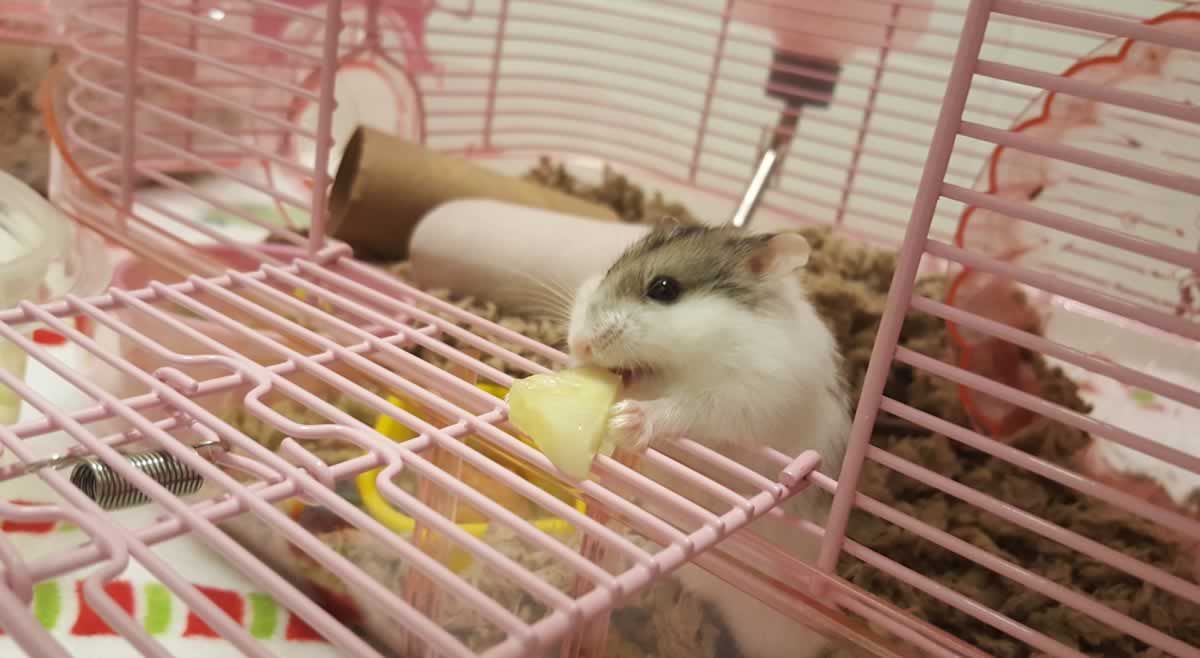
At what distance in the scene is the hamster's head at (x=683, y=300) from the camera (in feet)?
2.77

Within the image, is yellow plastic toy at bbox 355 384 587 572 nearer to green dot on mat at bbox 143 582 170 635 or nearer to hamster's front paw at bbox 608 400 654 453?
hamster's front paw at bbox 608 400 654 453

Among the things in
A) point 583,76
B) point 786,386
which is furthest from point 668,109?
point 786,386

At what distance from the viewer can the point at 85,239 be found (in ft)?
4.15

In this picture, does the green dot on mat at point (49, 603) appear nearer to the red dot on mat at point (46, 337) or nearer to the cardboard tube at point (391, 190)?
the red dot on mat at point (46, 337)

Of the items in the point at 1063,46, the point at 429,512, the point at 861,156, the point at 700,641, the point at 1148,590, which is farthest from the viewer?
the point at 861,156

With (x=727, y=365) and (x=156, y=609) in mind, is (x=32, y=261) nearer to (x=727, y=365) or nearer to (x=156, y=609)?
(x=156, y=609)

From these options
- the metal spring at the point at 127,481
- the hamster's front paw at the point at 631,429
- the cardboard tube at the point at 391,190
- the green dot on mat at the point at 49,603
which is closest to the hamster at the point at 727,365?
the hamster's front paw at the point at 631,429

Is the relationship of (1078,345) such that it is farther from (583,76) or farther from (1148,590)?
(583,76)

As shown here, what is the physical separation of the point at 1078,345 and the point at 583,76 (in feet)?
3.78

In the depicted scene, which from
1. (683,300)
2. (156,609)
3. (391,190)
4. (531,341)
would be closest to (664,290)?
(683,300)

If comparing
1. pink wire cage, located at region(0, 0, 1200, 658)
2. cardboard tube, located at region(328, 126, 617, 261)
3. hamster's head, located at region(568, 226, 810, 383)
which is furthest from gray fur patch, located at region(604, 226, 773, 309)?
cardboard tube, located at region(328, 126, 617, 261)

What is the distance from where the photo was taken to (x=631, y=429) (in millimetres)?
764

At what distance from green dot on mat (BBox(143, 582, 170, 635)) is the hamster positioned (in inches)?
15.7

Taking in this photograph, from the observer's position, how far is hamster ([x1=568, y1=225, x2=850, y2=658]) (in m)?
0.76
